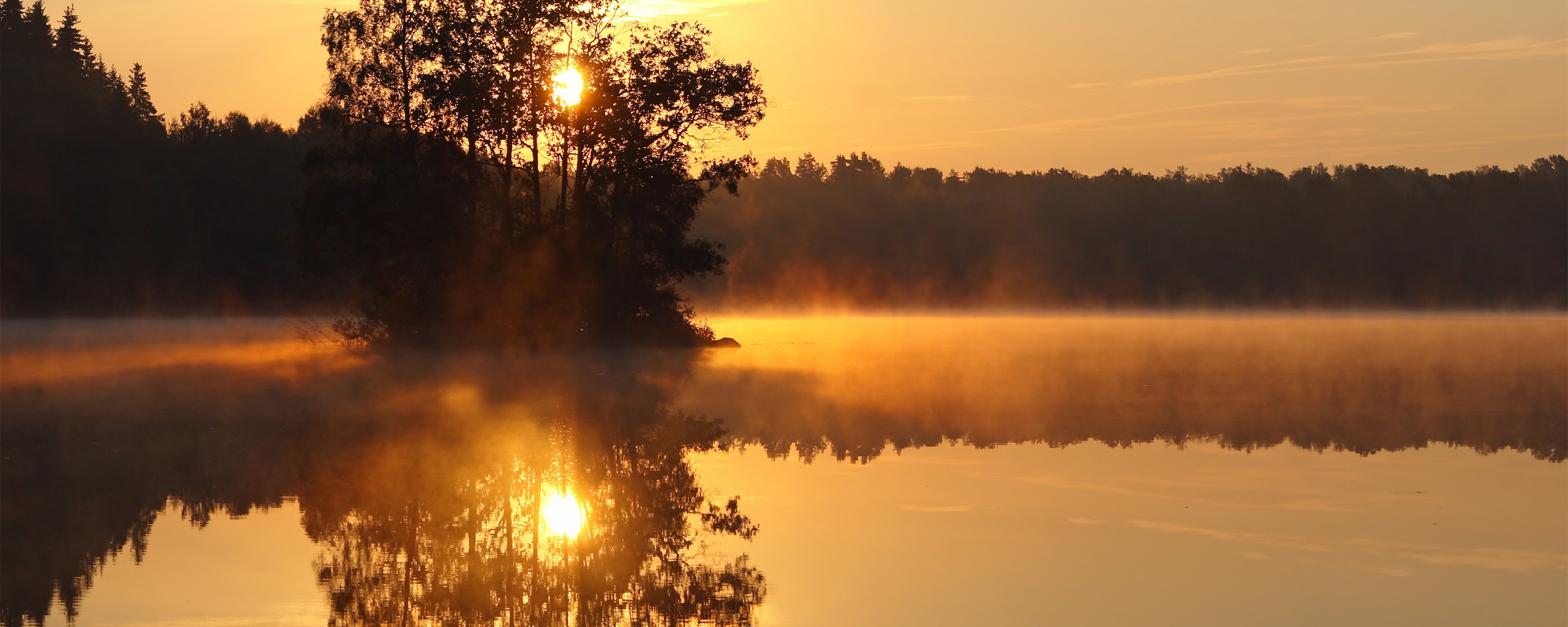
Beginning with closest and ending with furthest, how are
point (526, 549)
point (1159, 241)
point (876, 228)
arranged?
point (526, 549), point (1159, 241), point (876, 228)

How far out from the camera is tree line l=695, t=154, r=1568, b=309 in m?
105

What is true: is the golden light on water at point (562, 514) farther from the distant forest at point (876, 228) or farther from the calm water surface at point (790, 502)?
the distant forest at point (876, 228)

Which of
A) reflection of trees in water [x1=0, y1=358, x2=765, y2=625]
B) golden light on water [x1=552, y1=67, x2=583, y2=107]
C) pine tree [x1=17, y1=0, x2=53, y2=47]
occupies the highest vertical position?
pine tree [x1=17, y1=0, x2=53, y2=47]

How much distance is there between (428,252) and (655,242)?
6.63 m

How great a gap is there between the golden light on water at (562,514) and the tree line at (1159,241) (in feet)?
291

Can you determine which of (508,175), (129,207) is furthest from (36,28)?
(508,175)

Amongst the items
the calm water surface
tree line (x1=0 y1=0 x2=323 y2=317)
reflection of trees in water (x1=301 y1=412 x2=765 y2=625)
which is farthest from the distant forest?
reflection of trees in water (x1=301 y1=412 x2=765 y2=625)

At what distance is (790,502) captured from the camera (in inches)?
478

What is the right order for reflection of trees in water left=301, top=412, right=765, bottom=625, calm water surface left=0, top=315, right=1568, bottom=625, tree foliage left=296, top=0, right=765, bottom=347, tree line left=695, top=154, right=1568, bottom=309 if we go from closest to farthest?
reflection of trees in water left=301, top=412, right=765, bottom=625
calm water surface left=0, top=315, right=1568, bottom=625
tree foliage left=296, top=0, right=765, bottom=347
tree line left=695, top=154, right=1568, bottom=309

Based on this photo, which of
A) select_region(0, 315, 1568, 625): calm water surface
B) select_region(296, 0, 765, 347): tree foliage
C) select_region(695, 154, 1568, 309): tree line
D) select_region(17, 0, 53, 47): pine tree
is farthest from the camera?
select_region(695, 154, 1568, 309): tree line

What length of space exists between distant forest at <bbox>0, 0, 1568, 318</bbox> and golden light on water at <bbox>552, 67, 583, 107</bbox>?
27716 millimetres

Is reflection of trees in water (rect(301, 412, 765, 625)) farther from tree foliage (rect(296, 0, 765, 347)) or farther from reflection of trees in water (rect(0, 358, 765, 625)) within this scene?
tree foliage (rect(296, 0, 765, 347))

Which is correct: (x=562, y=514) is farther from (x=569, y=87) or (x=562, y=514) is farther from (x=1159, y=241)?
(x=1159, y=241)

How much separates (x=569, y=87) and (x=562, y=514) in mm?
31156
